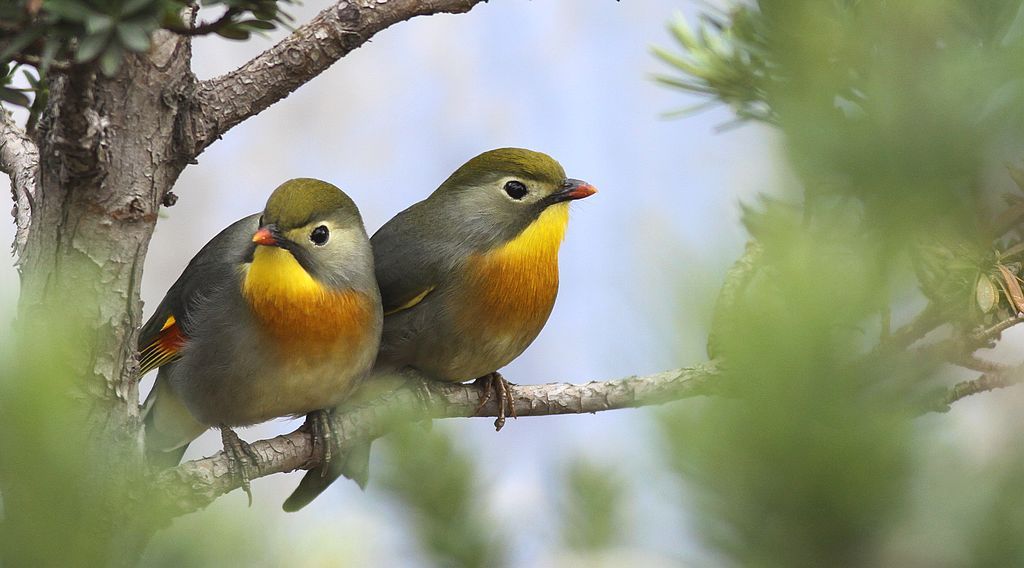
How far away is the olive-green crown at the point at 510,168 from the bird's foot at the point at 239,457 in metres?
0.87

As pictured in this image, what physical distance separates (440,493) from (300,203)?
1346 millimetres

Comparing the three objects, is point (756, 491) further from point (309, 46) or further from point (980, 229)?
point (309, 46)

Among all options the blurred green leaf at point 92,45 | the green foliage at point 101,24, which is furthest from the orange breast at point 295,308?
the blurred green leaf at point 92,45

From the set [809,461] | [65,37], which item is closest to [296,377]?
[65,37]

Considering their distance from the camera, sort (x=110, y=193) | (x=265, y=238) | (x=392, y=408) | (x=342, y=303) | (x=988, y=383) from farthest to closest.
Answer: (x=342, y=303)
(x=265, y=238)
(x=392, y=408)
(x=110, y=193)
(x=988, y=383)

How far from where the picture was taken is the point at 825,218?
0.64 metres

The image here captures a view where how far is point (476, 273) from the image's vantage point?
2439mm

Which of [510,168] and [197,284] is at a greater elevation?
[510,168]

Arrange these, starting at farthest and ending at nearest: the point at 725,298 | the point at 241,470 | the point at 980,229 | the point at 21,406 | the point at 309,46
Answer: the point at 241,470 < the point at 309,46 < the point at 980,229 < the point at 725,298 < the point at 21,406

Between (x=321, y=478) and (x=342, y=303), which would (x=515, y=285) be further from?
(x=321, y=478)

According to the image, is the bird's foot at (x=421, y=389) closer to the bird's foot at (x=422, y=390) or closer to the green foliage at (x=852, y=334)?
the bird's foot at (x=422, y=390)

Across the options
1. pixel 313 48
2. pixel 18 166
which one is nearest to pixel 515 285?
pixel 313 48

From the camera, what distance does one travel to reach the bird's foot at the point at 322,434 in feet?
7.24

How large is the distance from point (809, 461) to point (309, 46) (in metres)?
1.37
